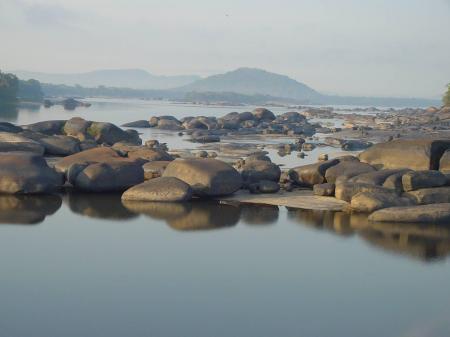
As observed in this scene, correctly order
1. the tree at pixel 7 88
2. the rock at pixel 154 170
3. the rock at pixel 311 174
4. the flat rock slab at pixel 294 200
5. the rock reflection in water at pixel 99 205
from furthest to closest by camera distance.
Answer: the tree at pixel 7 88, the rock at pixel 311 174, the rock at pixel 154 170, the flat rock slab at pixel 294 200, the rock reflection in water at pixel 99 205

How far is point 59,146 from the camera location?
83.1 ft

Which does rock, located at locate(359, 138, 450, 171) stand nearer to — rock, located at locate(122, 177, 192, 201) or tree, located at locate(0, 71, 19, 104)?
rock, located at locate(122, 177, 192, 201)

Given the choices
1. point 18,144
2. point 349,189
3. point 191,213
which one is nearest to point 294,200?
point 349,189

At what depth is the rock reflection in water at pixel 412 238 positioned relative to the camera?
1335cm

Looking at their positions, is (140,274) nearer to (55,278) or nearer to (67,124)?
(55,278)

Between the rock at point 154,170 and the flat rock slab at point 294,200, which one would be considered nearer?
the flat rock slab at point 294,200

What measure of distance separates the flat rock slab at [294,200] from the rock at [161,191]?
4.41ft

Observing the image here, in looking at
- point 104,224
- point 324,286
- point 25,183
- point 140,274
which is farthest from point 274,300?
point 25,183

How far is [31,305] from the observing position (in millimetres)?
9367

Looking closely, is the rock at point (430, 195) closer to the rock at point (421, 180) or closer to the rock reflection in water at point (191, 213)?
the rock at point (421, 180)

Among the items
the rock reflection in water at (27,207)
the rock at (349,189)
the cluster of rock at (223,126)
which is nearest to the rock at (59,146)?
the rock reflection in water at (27,207)

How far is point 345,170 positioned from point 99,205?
7.56 meters

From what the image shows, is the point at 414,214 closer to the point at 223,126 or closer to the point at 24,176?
the point at 24,176

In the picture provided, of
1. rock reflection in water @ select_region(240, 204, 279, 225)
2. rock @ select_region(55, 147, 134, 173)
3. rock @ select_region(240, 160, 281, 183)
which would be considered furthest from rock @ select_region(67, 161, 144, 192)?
rock reflection in water @ select_region(240, 204, 279, 225)
